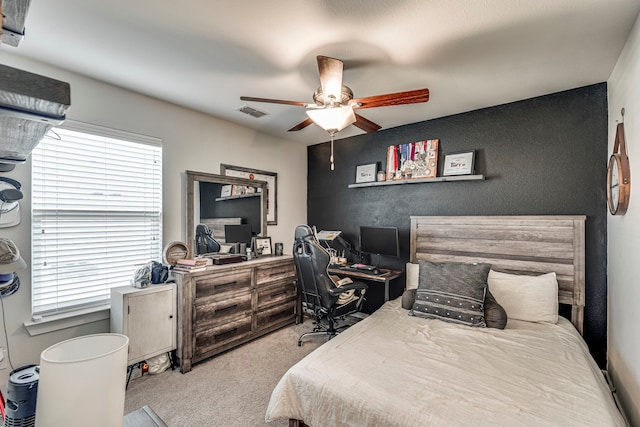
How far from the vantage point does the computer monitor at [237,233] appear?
3.52 metres

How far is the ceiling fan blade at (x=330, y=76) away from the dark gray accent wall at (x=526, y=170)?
4.41 feet

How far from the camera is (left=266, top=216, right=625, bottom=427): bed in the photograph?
4.54ft

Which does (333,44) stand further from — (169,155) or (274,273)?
(274,273)

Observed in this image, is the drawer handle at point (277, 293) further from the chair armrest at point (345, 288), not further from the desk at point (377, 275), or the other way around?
the chair armrest at point (345, 288)

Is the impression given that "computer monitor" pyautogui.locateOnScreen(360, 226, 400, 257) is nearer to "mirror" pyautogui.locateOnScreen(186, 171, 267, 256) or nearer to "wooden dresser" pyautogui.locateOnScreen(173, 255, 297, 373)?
"wooden dresser" pyautogui.locateOnScreen(173, 255, 297, 373)

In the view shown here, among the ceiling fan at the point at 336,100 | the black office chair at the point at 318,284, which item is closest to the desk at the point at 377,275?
the black office chair at the point at 318,284

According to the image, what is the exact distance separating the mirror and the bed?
1951mm

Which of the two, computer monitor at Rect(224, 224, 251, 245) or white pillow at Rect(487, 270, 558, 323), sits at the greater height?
computer monitor at Rect(224, 224, 251, 245)

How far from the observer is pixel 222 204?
11.5 feet

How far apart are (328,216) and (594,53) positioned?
3.20 meters

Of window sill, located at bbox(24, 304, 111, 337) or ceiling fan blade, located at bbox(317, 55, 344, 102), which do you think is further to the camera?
window sill, located at bbox(24, 304, 111, 337)

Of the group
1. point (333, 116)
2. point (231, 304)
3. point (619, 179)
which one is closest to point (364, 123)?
point (333, 116)

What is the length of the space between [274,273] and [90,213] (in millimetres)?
1886

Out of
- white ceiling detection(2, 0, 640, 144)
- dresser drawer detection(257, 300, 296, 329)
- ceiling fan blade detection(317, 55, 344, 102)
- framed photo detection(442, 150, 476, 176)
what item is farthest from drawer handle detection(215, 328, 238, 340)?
framed photo detection(442, 150, 476, 176)
